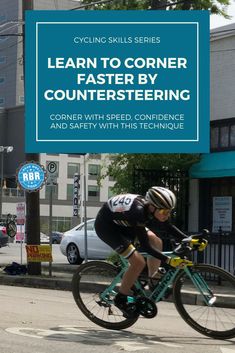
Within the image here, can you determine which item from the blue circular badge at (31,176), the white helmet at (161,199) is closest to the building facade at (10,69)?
the blue circular badge at (31,176)

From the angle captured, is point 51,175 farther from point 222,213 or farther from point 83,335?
point 83,335

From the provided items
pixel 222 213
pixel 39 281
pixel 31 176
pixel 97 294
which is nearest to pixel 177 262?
pixel 97 294

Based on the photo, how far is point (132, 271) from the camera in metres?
7.09

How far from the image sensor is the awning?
1605cm

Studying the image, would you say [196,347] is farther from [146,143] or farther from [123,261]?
[146,143]

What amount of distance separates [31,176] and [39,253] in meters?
1.79

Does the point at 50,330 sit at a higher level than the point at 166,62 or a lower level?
lower

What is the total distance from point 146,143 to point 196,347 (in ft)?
30.9

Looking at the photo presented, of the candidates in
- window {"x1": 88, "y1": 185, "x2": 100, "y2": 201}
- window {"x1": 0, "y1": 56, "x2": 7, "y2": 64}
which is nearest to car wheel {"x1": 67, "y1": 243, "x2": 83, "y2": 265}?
window {"x1": 88, "y1": 185, "x2": 100, "y2": 201}

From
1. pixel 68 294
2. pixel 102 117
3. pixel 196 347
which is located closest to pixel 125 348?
pixel 196 347

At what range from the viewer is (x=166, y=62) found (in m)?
14.9

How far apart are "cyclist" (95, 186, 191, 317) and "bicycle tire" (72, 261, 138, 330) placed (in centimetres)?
29

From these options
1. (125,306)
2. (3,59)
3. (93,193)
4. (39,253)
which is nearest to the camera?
(125,306)

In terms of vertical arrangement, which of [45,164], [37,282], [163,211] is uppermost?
[45,164]
